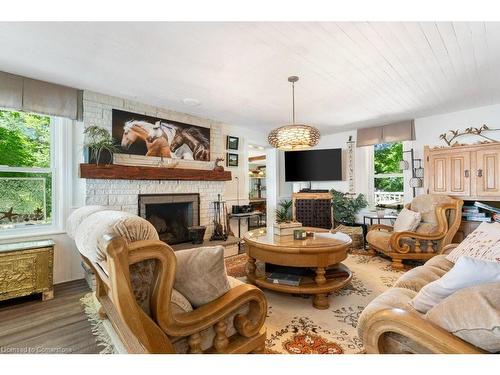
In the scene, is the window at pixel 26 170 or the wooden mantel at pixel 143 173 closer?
the window at pixel 26 170

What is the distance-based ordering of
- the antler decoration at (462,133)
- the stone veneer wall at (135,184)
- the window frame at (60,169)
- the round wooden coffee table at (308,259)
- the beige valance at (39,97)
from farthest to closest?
the antler decoration at (462,133) < the stone veneer wall at (135,184) < the window frame at (60,169) < the beige valance at (39,97) < the round wooden coffee table at (308,259)

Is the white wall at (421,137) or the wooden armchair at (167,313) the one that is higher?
the white wall at (421,137)

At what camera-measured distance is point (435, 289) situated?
1.20m

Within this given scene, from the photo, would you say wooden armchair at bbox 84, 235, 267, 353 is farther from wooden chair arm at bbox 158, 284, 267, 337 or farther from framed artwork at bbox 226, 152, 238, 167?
framed artwork at bbox 226, 152, 238, 167

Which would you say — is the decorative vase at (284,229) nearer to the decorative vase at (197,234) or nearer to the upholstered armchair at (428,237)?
the decorative vase at (197,234)

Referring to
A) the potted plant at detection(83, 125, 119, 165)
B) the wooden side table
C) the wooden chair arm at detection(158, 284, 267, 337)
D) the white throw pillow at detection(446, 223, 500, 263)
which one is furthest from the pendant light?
the wooden side table

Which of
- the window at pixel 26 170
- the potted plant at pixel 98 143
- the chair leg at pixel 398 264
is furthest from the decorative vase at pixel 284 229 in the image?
the window at pixel 26 170

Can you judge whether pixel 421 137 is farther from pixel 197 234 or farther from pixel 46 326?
pixel 46 326

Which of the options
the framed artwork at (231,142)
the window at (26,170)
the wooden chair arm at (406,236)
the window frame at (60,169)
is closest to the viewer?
the window at (26,170)

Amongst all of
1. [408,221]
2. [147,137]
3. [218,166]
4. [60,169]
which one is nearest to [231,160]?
[218,166]

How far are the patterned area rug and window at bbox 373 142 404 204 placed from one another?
7.59 feet

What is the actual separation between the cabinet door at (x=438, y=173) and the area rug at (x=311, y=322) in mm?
1739

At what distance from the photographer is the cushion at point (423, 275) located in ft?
5.65

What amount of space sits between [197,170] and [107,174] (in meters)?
1.31
